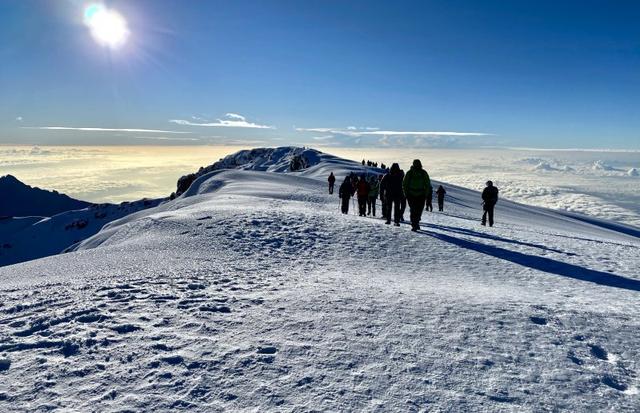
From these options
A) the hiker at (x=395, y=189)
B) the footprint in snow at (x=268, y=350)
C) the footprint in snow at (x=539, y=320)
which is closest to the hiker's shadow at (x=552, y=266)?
the hiker at (x=395, y=189)

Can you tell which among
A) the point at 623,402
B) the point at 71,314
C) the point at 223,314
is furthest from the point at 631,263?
the point at 71,314

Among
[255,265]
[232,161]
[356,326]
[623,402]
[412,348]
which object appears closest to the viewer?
[623,402]

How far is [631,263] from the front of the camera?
11.0 metres

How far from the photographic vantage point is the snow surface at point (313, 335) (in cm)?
391

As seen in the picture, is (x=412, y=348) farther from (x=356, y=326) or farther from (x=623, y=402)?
(x=623, y=402)

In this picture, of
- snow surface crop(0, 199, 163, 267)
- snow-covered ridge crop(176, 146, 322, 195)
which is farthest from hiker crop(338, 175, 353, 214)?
snow surface crop(0, 199, 163, 267)

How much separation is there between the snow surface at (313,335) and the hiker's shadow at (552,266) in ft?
0.35

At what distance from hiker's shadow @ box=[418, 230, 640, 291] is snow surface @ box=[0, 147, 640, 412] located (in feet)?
0.35

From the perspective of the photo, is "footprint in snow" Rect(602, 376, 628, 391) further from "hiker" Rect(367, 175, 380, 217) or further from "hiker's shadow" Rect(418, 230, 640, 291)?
"hiker" Rect(367, 175, 380, 217)

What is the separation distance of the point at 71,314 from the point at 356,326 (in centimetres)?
421

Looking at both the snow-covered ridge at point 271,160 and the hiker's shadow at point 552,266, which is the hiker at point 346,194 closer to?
the hiker's shadow at point 552,266

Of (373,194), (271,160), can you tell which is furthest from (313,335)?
(271,160)

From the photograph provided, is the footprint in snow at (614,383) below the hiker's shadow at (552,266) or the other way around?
the other way around

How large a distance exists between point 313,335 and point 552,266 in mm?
7891
